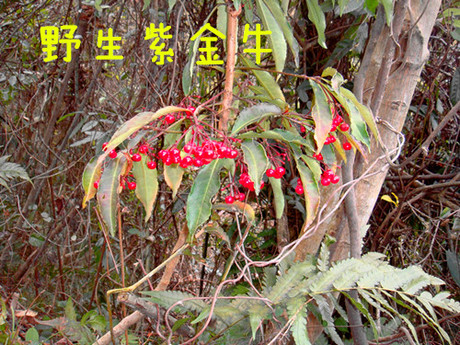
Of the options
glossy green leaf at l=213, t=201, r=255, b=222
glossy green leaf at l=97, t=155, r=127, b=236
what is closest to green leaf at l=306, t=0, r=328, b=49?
glossy green leaf at l=213, t=201, r=255, b=222

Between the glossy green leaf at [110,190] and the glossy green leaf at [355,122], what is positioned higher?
the glossy green leaf at [355,122]

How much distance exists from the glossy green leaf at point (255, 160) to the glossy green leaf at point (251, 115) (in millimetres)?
40

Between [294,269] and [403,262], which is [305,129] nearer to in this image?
[294,269]

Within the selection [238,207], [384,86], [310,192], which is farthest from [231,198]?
[384,86]

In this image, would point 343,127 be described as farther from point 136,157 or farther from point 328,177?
point 136,157

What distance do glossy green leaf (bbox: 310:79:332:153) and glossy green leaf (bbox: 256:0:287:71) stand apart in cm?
14

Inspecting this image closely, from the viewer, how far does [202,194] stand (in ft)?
2.83

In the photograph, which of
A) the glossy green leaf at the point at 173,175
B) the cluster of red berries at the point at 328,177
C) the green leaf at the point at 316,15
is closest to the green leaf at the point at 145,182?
the glossy green leaf at the point at 173,175

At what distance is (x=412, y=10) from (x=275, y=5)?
34 cm

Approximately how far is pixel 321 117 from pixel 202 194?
0.26 m

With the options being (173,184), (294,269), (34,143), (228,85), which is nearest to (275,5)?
(228,85)

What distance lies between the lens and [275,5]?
1.03m

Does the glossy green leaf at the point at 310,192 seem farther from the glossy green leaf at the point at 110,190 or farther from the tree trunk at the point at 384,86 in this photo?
the glossy green leaf at the point at 110,190

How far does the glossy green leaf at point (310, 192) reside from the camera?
925mm
